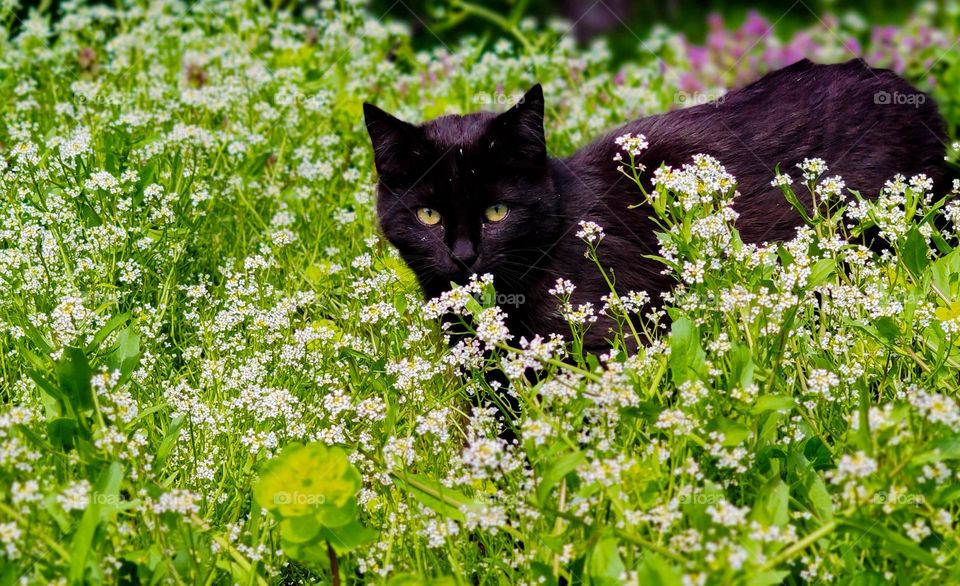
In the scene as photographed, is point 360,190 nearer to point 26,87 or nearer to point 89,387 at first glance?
point 26,87

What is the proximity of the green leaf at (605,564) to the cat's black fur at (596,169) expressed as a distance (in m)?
1.32

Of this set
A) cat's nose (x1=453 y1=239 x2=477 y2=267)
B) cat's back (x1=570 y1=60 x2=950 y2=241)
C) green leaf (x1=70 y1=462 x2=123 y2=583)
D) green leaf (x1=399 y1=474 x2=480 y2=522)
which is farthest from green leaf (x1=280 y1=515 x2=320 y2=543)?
cat's back (x1=570 y1=60 x2=950 y2=241)

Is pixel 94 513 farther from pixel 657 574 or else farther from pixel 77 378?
pixel 657 574

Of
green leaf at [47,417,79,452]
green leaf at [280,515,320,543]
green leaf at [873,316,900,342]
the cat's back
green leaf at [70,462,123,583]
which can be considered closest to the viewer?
green leaf at [70,462,123,583]

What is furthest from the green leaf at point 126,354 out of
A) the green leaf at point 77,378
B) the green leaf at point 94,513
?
the green leaf at point 94,513

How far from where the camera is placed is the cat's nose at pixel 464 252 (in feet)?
10.5

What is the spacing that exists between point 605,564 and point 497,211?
5.18 ft

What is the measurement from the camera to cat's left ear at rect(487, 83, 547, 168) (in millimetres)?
3236

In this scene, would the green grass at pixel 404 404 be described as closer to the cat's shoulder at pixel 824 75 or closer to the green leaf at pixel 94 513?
the green leaf at pixel 94 513

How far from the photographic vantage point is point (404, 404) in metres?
2.72

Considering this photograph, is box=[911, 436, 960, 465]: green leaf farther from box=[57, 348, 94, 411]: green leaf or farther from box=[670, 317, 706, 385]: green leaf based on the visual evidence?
box=[57, 348, 94, 411]: green leaf

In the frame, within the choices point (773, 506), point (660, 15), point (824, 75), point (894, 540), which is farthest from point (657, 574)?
point (660, 15)

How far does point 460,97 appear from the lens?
5137 mm

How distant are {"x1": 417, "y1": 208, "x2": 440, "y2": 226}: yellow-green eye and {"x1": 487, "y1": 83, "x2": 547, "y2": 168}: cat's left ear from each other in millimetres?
273
